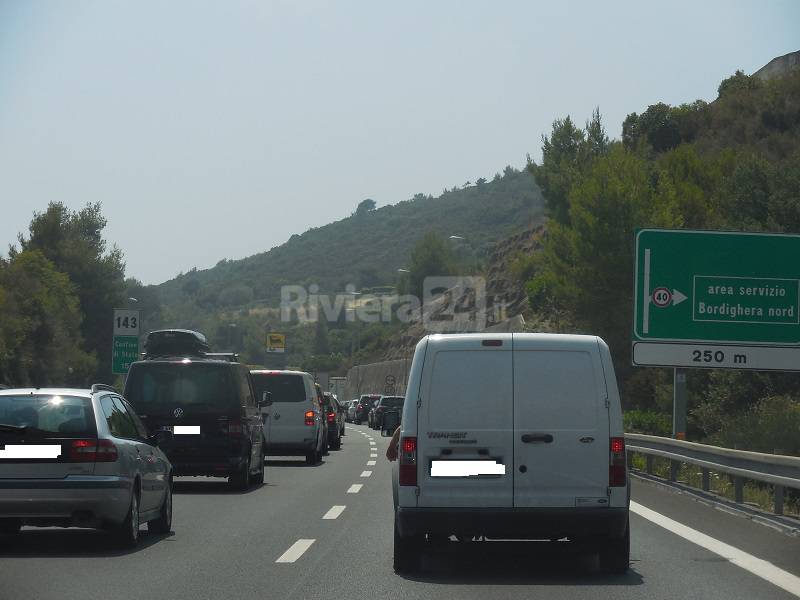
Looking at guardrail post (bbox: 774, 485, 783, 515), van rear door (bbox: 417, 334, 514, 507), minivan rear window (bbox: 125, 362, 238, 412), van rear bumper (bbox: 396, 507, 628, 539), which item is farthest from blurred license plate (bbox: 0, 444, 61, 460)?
guardrail post (bbox: 774, 485, 783, 515)

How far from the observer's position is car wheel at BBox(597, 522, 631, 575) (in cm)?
981

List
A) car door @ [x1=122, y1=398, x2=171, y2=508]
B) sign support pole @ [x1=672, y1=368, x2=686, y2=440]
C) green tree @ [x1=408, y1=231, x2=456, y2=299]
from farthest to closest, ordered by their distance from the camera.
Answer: green tree @ [x1=408, y1=231, x2=456, y2=299] < sign support pole @ [x1=672, y1=368, x2=686, y2=440] < car door @ [x1=122, y1=398, x2=171, y2=508]

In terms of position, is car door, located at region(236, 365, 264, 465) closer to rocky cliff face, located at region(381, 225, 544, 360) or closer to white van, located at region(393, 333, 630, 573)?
white van, located at region(393, 333, 630, 573)

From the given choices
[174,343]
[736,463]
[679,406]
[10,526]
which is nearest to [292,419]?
[679,406]

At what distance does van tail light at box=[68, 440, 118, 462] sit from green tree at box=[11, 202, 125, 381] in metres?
92.2

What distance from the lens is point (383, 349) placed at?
12356 cm

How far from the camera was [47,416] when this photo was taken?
11.3m

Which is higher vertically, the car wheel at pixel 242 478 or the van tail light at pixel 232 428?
the van tail light at pixel 232 428

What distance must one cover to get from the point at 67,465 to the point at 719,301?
599 inches

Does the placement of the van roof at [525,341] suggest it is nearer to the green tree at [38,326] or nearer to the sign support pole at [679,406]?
the sign support pole at [679,406]

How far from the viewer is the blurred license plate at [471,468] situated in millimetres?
9539

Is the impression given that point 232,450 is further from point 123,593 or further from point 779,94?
point 779,94

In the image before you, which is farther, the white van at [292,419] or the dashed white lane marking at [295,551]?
the white van at [292,419]

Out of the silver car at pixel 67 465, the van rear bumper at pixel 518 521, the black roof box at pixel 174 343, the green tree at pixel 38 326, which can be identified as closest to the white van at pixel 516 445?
the van rear bumper at pixel 518 521
